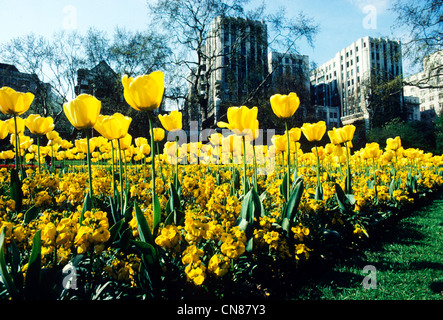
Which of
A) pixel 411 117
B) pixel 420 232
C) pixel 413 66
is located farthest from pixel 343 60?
pixel 420 232

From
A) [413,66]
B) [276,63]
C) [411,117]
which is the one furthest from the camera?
[411,117]

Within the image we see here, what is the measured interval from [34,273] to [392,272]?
2338 millimetres

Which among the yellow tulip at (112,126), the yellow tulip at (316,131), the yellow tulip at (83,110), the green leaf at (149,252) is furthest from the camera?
the yellow tulip at (316,131)

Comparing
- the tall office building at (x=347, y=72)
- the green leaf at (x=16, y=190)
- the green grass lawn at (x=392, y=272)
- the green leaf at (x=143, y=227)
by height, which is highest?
the tall office building at (x=347, y=72)

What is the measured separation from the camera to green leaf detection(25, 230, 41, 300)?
1.04m

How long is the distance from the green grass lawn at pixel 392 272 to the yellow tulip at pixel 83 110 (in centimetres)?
164

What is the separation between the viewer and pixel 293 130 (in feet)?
9.48

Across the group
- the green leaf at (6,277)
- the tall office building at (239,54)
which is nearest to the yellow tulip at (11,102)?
the green leaf at (6,277)

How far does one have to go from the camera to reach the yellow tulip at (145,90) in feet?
4.53

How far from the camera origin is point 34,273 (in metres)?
1.08

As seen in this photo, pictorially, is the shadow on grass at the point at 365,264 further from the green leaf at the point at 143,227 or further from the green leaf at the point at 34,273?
the green leaf at the point at 34,273
